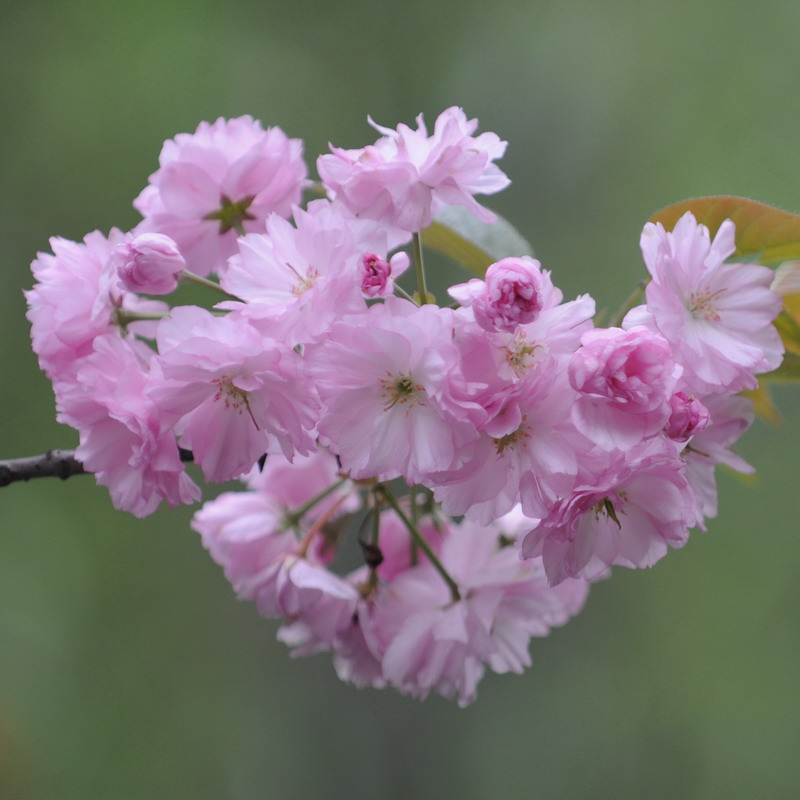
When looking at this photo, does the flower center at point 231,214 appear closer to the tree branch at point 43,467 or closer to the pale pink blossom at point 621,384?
the tree branch at point 43,467

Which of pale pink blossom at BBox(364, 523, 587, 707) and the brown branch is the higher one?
the brown branch

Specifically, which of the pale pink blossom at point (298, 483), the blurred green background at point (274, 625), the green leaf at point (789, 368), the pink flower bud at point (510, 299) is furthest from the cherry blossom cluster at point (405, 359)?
the blurred green background at point (274, 625)

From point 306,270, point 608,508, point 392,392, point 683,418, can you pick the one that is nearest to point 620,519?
point 608,508

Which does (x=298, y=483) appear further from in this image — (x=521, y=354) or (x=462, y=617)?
(x=521, y=354)

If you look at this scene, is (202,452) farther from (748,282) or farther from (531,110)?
(531,110)

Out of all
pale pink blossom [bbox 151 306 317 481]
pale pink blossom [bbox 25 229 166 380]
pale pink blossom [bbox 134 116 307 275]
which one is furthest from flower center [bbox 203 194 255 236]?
pale pink blossom [bbox 151 306 317 481]

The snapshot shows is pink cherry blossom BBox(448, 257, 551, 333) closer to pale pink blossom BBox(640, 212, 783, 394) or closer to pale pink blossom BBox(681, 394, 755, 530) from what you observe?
pale pink blossom BBox(640, 212, 783, 394)
